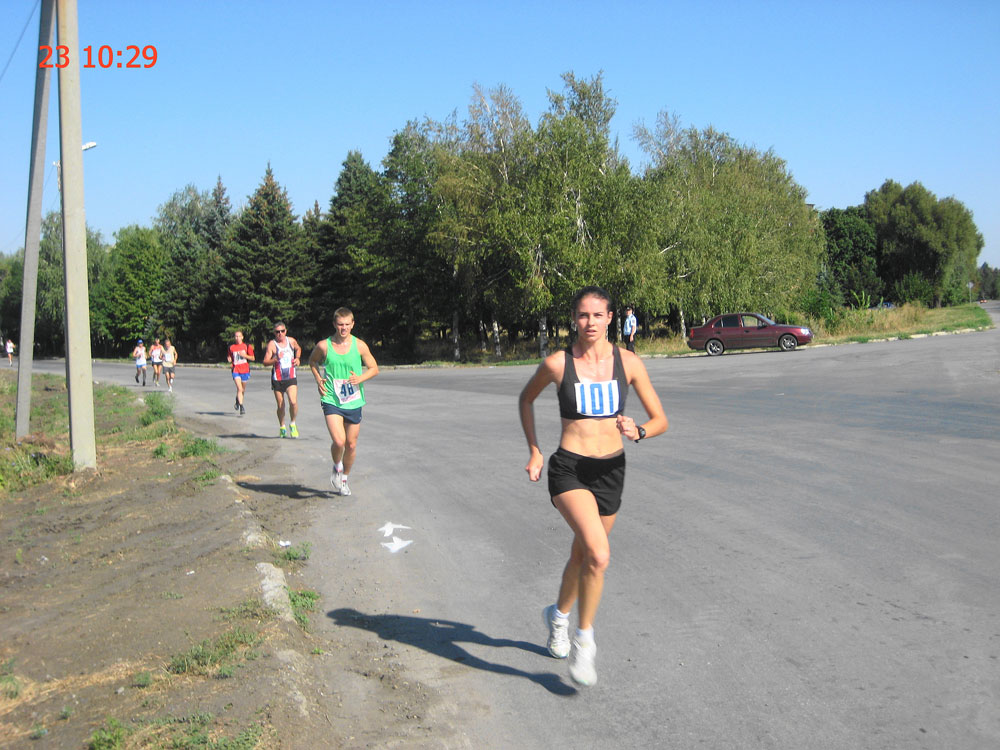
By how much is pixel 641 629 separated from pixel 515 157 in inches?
1659

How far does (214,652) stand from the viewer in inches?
181

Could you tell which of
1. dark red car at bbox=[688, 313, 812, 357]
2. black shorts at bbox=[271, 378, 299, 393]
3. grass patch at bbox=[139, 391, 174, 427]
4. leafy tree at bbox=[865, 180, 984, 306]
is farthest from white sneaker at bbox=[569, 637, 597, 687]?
leafy tree at bbox=[865, 180, 984, 306]

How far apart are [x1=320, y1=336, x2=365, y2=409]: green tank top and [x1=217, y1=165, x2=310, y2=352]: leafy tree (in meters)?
50.9

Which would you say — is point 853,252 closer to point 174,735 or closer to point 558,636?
point 558,636

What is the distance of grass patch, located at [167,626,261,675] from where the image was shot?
4441 millimetres

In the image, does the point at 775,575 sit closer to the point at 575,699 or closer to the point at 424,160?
the point at 575,699

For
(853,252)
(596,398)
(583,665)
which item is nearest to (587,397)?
(596,398)

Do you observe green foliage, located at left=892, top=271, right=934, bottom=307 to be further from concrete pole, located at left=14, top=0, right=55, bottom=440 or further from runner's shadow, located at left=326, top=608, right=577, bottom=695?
runner's shadow, located at left=326, top=608, right=577, bottom=695

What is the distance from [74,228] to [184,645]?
7.93 meters

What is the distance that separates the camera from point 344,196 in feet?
211

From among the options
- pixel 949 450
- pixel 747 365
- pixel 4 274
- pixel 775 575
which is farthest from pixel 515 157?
pixel 4 274

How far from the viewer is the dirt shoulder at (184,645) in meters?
3.86

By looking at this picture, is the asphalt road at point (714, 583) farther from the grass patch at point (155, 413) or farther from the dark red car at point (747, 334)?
the dark red car at point (747, 334)

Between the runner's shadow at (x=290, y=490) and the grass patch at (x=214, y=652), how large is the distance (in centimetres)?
466
